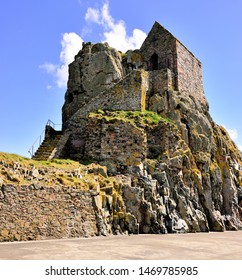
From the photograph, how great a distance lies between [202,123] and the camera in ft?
90.8

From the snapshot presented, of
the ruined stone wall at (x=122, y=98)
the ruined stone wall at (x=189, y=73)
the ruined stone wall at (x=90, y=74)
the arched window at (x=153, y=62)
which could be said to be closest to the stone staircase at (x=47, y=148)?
the ruined stone wall at (x=122, y=98)

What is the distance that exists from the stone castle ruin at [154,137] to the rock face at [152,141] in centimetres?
7

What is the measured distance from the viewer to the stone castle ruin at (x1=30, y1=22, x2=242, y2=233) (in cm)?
2033

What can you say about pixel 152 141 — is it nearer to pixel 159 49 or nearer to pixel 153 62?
pixel 153 62

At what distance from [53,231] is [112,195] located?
14.3 feet

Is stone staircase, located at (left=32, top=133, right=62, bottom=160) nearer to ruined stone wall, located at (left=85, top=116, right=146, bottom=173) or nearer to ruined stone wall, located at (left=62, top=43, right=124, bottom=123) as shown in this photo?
ruined stone wall, located at (left=85, top=116, right=146, bottom=173)

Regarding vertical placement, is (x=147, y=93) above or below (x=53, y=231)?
above

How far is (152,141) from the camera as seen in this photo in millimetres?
23375

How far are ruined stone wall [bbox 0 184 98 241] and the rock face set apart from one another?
0.88 metres

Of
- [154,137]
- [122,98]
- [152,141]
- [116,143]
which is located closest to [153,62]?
[122,98]

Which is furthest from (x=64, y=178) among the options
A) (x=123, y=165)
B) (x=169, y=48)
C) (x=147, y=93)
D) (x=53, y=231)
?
(x=169, y=48)

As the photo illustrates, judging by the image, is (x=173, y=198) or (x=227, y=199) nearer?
(x=173, y=198)
